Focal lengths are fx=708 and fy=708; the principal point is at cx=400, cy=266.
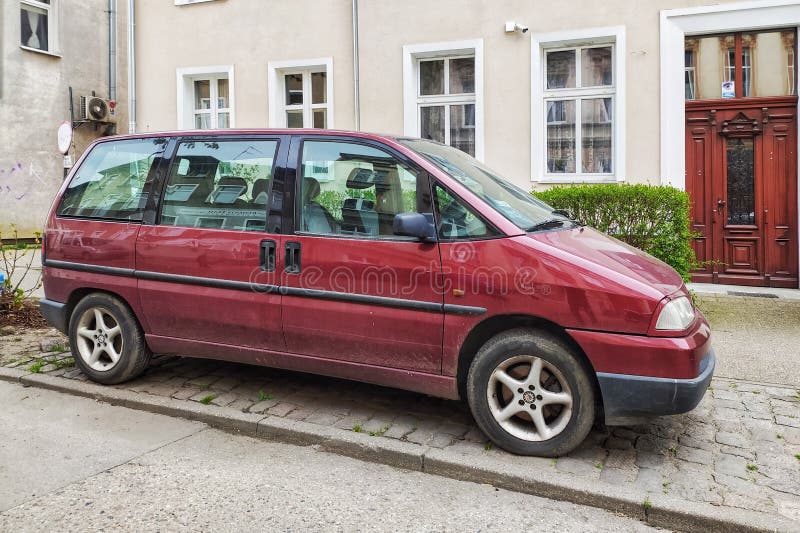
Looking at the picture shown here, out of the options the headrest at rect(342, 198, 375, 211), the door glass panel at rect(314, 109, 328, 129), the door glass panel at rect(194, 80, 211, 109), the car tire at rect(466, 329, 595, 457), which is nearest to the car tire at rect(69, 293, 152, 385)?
the headrest at rect(342, 198, 375, 211)

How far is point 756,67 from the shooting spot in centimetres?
1030

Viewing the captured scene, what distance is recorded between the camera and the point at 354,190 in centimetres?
450

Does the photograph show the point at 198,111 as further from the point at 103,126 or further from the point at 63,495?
the point at 63,495

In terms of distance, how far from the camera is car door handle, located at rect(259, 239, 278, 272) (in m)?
4.61

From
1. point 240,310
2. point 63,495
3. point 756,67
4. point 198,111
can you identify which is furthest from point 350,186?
point 198,111

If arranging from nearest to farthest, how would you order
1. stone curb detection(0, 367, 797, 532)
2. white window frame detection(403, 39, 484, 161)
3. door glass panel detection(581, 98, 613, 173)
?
stone curb detection(0, 367, 797, 532)
door glass panel detection(581, 98, 613, 173)
white window frame detection(403, 39, 484, 161)

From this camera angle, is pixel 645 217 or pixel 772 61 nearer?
pixel 645 217

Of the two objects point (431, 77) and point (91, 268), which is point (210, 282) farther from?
point (431, 77)

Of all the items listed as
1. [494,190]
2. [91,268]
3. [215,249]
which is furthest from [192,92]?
[494,190]

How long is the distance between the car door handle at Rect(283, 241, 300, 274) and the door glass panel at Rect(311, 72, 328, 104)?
8.96m

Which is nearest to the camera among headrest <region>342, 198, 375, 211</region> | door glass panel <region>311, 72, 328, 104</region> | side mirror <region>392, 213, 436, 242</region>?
side mirror <region>392, 213, 436, 242</region>

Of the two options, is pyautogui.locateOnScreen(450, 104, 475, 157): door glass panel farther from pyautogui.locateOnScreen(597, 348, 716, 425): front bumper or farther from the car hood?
pyautogui.locateOnScreen(597, 348, 716, 425): front bumper

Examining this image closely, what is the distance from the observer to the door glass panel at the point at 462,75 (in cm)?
1181

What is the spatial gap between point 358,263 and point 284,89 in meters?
9.79
